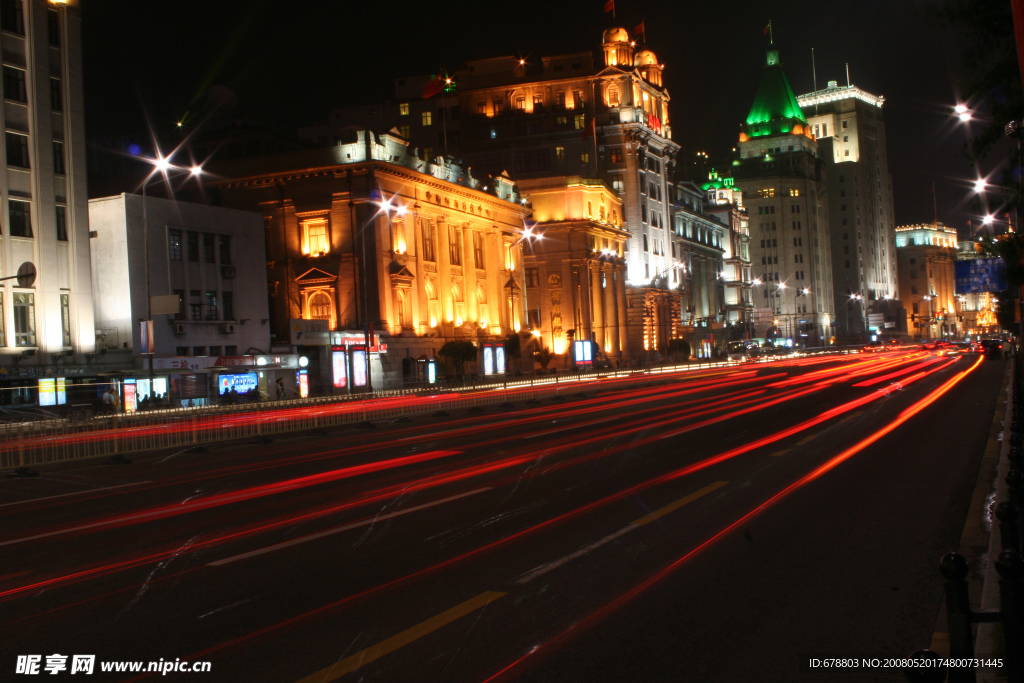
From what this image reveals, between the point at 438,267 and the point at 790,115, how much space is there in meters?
128

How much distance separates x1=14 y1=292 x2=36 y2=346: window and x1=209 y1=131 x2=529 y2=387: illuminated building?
56.6 ft

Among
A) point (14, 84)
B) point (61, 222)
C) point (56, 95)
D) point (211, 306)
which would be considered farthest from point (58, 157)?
point (211, 306)

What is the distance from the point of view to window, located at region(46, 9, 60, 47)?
42.2 metres

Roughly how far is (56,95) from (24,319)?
11761 millimetres

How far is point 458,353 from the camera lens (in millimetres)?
61438

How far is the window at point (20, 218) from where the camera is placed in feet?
130

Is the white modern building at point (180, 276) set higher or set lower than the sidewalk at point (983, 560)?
higher

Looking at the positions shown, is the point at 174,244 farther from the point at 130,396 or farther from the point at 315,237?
the point at 130,396

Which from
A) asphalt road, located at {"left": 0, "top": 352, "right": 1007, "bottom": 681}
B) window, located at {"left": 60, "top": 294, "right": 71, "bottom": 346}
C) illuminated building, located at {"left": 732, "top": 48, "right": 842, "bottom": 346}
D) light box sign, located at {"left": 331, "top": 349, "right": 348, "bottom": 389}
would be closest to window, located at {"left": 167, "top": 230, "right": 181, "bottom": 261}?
window, located at {"left": 60, "top": 294, "right": 71, "bottom": 346}

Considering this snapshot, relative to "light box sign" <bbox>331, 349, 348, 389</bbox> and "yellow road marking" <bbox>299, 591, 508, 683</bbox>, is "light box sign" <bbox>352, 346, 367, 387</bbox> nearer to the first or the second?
"light box sign" <bbox>331, 349, 348, 389</bbox>

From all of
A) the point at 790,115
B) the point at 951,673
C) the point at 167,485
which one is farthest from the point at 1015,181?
the point at 790,115

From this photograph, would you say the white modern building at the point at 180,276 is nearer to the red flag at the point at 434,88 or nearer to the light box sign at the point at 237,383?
the light box sign at the point at 237,383

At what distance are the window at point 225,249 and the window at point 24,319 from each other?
1295 cm

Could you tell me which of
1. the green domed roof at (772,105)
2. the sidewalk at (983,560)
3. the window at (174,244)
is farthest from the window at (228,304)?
the green domed roof at (772,105)
